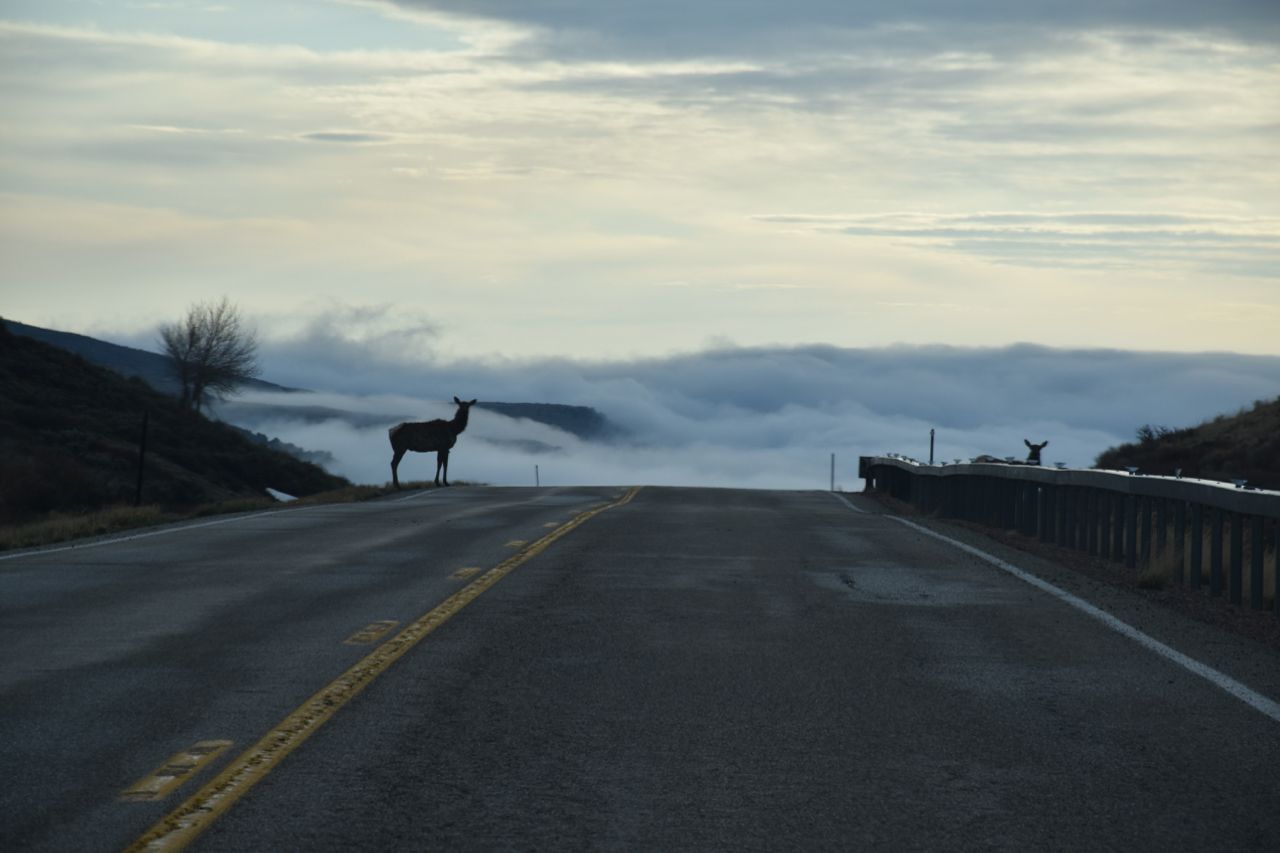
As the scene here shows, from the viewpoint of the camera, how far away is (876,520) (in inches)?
990

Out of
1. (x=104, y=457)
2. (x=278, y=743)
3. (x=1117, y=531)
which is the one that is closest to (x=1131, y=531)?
(x=1117, y=531)

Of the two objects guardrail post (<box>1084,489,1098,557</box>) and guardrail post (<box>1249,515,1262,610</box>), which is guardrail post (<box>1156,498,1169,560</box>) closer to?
guardrail post (<box>1084,489,1098,557</box>)

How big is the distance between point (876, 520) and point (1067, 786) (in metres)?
18.4

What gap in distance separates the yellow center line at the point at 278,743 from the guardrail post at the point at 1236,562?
6.80 meters

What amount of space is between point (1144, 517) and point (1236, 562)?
3503 mm

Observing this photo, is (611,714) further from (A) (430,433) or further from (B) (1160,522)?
(A) (430,433)

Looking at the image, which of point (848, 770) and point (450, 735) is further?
point (450, 735)

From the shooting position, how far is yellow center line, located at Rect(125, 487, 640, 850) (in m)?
5.97

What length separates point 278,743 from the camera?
7.43 m

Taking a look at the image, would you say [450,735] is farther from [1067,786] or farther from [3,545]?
[3,545]

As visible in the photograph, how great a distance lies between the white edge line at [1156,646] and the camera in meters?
8.86

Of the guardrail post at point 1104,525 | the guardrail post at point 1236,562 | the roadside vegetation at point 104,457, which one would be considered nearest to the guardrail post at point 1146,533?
the guardrail post at point 1104,525

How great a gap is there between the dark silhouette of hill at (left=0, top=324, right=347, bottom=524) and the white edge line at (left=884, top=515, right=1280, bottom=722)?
29.9 m

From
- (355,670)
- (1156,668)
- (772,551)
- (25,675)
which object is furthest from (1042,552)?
(25,675)
